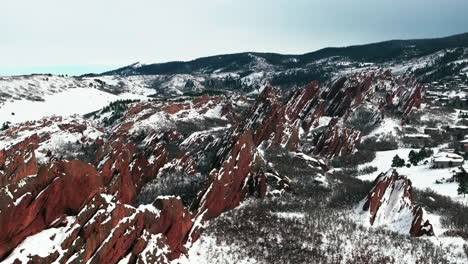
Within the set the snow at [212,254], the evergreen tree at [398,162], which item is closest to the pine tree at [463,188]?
the evergreen tree at [398,162]

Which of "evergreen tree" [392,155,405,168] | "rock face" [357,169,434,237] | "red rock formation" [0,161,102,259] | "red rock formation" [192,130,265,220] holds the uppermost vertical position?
"red rock formation" [0,161,102,259]

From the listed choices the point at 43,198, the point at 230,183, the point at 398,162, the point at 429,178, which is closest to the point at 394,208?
the point at 230,183

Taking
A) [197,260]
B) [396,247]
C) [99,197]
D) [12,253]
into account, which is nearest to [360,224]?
[396,247]

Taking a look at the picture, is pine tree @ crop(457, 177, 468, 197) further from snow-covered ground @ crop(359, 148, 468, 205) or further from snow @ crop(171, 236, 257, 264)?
snow @ crop(171, 236, 257, 264)

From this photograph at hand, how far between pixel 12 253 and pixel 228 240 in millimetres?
46425

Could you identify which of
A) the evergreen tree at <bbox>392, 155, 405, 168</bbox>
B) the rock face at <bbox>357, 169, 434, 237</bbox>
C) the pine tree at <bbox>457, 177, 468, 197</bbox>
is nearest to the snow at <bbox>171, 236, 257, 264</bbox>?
the rock face at <bbox>357, 169, 434, 237</bbox>

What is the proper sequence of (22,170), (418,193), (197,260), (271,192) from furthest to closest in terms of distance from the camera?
(418,193)
(271,192)
(22,170)
(197,260)

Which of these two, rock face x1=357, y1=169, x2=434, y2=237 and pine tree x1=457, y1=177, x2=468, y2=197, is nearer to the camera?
rock face x1=357, y1=169, x2=434, y2=237

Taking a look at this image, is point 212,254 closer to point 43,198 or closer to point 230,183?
point 230,183

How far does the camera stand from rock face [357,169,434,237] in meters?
110

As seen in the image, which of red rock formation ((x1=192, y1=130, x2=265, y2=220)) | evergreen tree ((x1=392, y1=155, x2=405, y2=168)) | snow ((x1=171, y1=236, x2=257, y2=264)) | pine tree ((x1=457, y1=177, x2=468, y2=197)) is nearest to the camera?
snow ((x1=171, y1=236, x2=257, y2=264))

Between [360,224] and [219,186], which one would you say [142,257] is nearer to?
[219,186]

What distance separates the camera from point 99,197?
2945 inches

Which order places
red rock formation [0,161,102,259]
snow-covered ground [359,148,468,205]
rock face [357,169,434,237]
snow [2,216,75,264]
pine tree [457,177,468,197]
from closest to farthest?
snow [2,216,75,264] < red rock formation [0,161,102,259] < rock face [357,169,434,237] < pine tree [457,177,468,197] < snow-covered ground [359,148,468,205]
